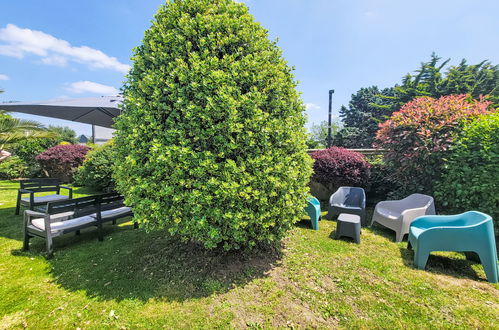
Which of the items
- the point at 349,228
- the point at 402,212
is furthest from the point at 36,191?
the point at 402,212

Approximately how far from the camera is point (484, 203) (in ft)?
14.6

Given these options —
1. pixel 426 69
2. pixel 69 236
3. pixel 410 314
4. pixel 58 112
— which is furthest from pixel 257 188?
pixel 426 69

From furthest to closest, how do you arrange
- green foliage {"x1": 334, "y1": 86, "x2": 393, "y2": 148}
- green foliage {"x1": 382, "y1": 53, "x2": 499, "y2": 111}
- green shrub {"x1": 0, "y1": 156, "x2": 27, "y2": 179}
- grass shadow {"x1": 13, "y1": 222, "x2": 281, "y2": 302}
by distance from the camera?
green foliage {"x1": 334, "y1": 86, "x2": 393, "y2": 148}
green foliage {"x1": 382, "y1": 53, "x2": 499, "y2": 111}
green shrub {"x1": 0, "y1": 156, "x2": 27, "y2": 179}
grass shadow {"x1": 13, "y1": 222, "x2": 281, "y2": 302}

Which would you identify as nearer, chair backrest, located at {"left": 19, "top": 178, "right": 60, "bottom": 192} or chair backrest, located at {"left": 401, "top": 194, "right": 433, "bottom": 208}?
chair backrest, located at {"left": 401, "top": 194, "right": 433, "bottom": 208}

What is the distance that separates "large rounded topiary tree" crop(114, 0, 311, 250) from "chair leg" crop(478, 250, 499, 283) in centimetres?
289

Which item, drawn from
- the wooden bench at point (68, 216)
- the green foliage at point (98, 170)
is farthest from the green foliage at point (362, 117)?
the wooden bench at point (68, 216)

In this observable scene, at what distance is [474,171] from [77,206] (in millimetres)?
8203

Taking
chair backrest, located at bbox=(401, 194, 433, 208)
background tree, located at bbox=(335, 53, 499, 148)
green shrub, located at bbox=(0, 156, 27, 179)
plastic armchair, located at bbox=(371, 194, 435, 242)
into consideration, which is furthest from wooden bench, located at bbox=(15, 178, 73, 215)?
background tree, located at bbox=(335, 53, 499, 148)

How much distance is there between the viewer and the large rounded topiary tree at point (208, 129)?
269 centimetres

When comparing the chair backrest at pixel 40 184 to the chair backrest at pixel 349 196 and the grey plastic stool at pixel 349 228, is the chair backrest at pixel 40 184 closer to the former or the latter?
the grey plastic stool at pixel 349 228

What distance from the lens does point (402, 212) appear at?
4.71m

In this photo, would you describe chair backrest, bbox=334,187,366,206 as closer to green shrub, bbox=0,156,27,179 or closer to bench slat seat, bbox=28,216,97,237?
bench slat seat, bbox=28,216,97,237

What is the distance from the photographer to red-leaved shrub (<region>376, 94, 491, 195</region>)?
17.4ft

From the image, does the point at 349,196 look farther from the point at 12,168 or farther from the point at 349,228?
the point at 12,168
